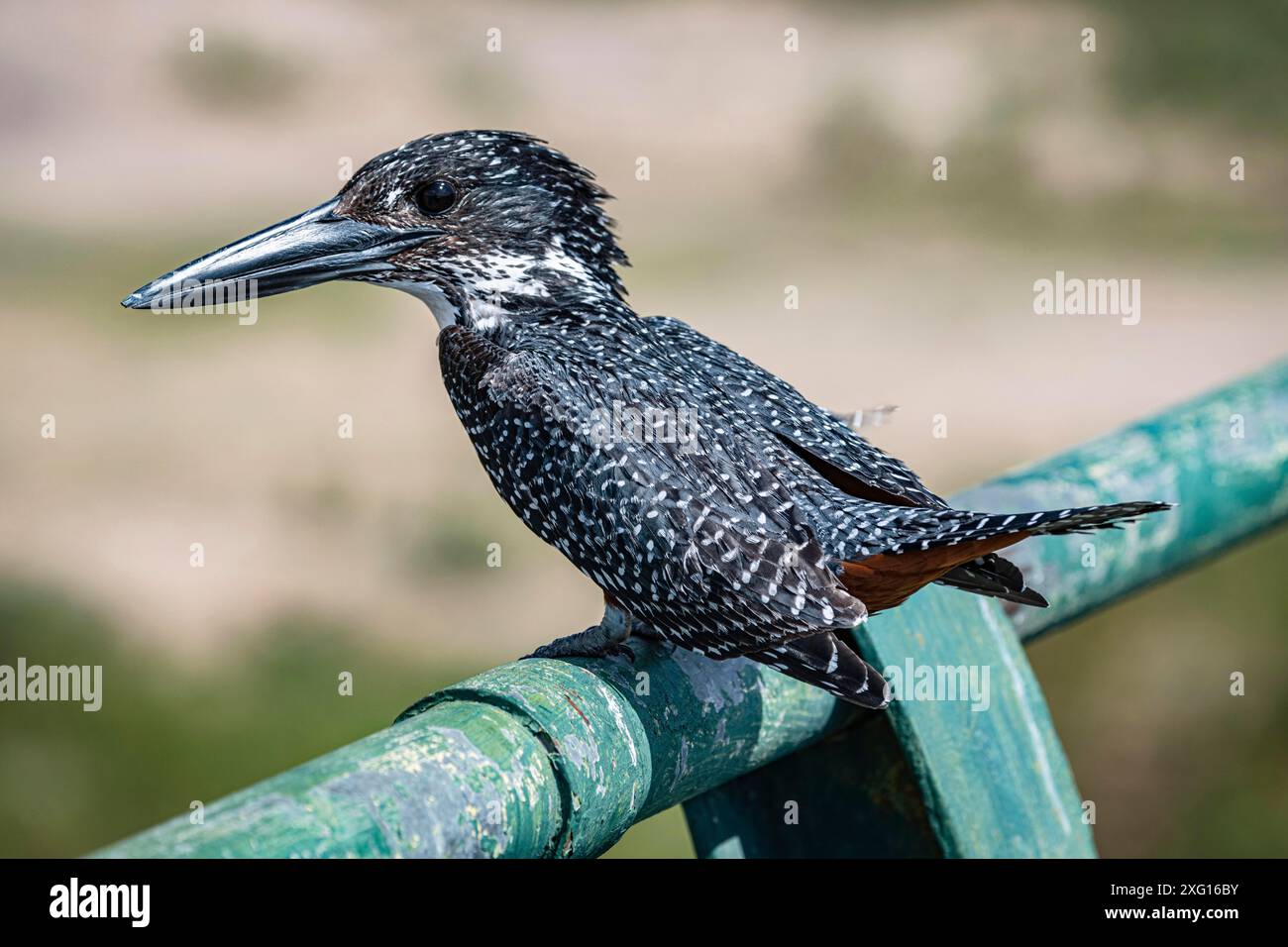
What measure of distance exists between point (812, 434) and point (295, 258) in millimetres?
760

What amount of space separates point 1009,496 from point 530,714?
0.98m

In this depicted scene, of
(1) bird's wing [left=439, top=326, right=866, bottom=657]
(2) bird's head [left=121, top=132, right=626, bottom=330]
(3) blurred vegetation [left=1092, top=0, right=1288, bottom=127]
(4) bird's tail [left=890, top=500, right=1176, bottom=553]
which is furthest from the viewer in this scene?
(3) blurred vegetation [left=1092, top=0, right=1288, bottom=127]

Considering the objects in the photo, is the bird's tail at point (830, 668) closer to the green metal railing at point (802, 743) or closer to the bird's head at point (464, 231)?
the green metal railing at point (802, 743)

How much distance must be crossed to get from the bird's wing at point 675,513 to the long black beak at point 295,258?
278 millimetres

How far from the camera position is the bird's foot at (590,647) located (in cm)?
203

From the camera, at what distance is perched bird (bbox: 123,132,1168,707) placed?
1988 mm

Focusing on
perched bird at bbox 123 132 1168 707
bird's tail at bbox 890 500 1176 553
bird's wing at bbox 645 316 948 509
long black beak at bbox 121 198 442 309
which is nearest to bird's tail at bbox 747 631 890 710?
perched bird at bbox 123 132 1168 707

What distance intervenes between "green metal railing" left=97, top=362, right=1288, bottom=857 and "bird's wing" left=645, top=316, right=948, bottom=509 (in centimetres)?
12

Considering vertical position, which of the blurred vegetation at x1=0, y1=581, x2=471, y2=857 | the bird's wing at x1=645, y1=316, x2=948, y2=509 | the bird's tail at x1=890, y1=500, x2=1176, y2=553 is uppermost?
the bird's wing at x1=645, y1=316, x2=948, y2=509

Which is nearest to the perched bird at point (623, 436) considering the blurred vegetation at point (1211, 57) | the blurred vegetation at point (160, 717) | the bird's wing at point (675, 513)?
the bird's wing at point (675, 513)

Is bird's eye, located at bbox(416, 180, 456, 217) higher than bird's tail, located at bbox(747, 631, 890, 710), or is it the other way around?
bird's eye, located at bbox(416, 180, 456, 217)

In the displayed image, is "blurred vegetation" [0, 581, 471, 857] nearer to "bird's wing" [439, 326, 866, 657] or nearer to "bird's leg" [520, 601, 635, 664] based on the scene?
"bird's leg" [520, 601, 635, 664]

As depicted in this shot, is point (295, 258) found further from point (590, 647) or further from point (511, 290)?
point (590, 647)

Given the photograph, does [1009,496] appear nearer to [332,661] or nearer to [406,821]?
[406,821]
